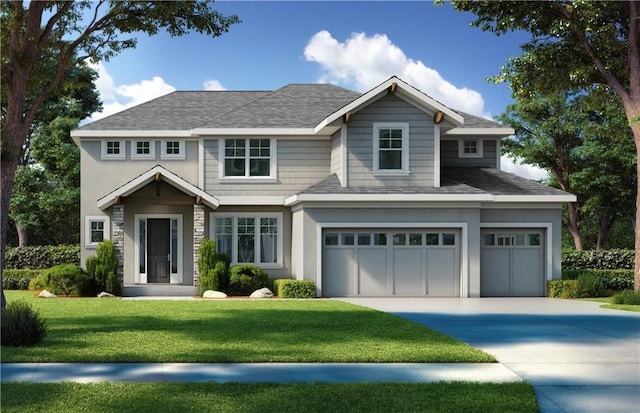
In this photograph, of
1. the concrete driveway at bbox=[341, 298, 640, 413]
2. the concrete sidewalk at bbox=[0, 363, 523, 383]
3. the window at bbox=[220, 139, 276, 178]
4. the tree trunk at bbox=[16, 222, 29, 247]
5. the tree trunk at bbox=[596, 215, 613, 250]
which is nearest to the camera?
the concrete driveway at bbox=[341, 298, 640, 413]

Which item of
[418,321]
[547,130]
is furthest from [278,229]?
[547,130]

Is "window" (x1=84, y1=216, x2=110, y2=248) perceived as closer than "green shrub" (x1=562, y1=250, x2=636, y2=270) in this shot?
Yes

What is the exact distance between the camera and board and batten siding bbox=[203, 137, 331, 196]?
25.9 m

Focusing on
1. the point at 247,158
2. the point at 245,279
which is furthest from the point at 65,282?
the point at 247,158

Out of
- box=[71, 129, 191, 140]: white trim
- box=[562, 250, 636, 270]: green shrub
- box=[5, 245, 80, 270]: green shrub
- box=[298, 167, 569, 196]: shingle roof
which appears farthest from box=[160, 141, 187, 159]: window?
box=[562, 250, 636, 270]: green shrub

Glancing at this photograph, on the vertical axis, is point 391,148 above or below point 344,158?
above

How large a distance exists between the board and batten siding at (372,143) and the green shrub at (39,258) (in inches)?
555

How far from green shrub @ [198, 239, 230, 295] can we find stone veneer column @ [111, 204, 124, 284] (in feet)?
9.21

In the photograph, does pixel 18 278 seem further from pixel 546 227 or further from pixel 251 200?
pixel 546 227

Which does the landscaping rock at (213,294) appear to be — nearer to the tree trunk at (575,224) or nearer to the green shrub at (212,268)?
the green shrub at (212,268)

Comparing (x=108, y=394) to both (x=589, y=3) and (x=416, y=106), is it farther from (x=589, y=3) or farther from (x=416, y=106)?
(x=589, y=3)

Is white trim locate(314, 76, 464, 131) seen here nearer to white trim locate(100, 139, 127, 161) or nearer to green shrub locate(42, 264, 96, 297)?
white trim locate(100, 139, 127, 161)

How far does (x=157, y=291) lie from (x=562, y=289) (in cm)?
1388

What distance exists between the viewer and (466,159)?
89.8 ft
